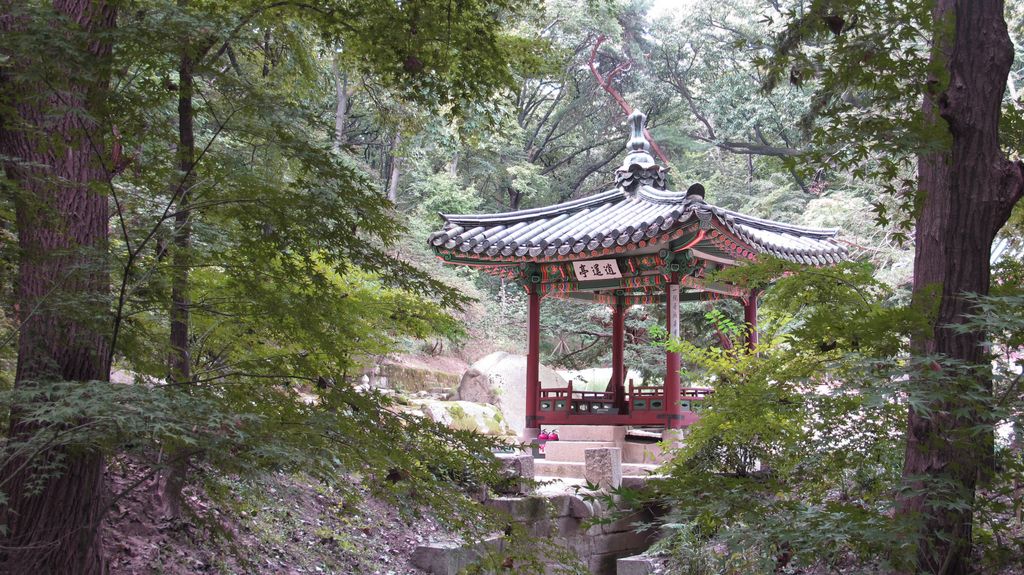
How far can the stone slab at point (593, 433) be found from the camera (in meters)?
8.48

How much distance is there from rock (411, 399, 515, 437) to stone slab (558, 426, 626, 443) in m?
1.93

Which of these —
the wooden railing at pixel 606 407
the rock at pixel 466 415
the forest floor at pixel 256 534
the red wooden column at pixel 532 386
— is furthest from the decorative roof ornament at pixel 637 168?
the forest floor at pixel 256 534

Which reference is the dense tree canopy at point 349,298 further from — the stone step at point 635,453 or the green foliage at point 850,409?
the stone step at point 635,453

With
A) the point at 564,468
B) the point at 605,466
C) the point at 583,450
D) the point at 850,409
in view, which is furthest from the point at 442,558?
the point at 850,409

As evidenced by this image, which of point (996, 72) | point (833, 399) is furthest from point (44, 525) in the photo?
point (996, 72)

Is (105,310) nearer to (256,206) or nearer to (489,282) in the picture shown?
(256,206)

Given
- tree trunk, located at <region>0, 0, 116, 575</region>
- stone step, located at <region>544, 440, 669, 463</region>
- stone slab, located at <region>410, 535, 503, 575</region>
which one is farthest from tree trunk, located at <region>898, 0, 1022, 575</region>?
stone step, located at <region>544, 440, 669, 463</region>

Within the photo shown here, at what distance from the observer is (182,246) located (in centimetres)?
330

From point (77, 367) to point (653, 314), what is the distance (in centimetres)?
1188

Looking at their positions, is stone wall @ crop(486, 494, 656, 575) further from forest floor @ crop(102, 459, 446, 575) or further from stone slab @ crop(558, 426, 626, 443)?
stone slab @ crop(558, 426, 626, 443)

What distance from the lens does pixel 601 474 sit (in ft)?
22.8

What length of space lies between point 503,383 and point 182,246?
480 inches

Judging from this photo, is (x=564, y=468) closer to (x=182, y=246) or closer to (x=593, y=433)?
(x=593, y=433)

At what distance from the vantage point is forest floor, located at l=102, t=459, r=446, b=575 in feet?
13.6
